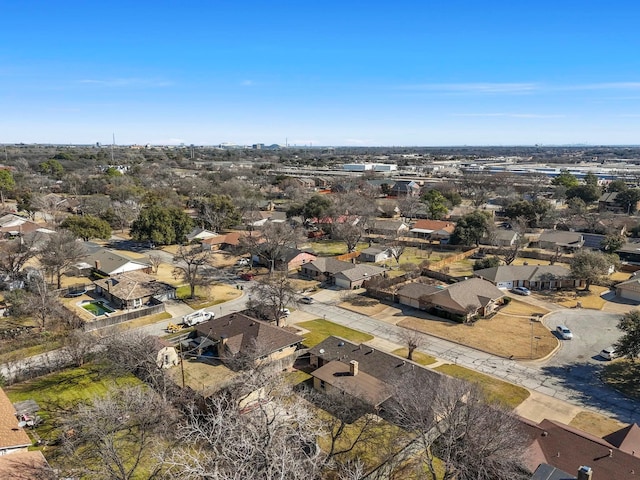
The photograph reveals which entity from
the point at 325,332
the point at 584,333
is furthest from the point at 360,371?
the point at 584,333

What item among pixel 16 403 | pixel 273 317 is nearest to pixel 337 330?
pixel 273 317

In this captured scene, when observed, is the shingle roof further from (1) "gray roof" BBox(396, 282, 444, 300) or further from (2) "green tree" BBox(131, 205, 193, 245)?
(2) "green tree" BBox(131, 205, 193, 245)

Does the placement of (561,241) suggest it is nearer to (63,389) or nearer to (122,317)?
(122,317)

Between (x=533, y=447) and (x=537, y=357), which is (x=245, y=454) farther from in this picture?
(x=537, y=357)

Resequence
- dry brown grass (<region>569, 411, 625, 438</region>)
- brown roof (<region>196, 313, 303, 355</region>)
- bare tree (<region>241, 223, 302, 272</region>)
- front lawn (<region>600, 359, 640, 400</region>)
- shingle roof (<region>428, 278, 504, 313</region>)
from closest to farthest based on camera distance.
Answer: dry brown grass (<region>569, 411, 625, 438</region>), front lawn (<region>600, 359, 640, 400</region>), brown roof (<region>196, 313, 303, 355</region>), shingle roof (<region>428, 278, 504, 313</region>), bare tree (<region>241, 223, 302, 272</region>)

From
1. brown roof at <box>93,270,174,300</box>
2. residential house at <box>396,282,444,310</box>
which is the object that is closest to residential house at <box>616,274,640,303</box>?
residential house at <box>396,282,444,310</box>

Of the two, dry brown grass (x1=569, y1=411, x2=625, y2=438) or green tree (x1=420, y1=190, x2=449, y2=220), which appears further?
green tree (x1=420, y1=190, x2=449, y2=220)

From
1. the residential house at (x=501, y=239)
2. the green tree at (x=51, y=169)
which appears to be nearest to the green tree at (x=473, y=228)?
the residential house at (x=501, y=239)
